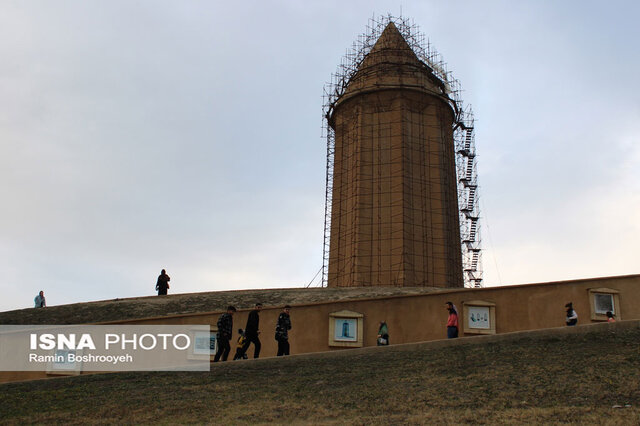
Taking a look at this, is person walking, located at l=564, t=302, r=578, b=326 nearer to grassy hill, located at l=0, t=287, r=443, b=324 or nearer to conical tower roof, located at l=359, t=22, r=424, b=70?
grassy hill, located at l=0, t=287, r=443, b=324

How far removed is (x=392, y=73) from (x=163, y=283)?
1804 cm

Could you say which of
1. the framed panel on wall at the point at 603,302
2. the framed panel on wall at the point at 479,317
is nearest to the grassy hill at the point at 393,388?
the framed panel on wall at the point at 479,317

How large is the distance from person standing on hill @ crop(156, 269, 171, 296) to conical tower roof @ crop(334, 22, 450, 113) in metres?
15.9

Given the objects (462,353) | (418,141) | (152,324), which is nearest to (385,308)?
(462,353)

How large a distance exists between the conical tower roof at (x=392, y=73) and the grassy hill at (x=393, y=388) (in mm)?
27344

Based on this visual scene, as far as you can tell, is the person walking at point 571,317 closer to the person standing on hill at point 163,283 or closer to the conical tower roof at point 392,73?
the person standing on hill at point 163,283

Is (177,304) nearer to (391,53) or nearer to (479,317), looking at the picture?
(479,317)

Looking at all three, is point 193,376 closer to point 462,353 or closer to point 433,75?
point 462,353

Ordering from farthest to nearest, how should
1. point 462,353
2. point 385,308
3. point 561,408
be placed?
point 385,308
point 462,353
point 561,408

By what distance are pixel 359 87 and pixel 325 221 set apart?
779 cm

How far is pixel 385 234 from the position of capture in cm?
3819

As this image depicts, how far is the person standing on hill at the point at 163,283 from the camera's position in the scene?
31.7 metres

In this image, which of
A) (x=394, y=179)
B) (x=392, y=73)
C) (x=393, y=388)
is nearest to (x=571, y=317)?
(x=393, y=388)

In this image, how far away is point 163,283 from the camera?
3189cm
